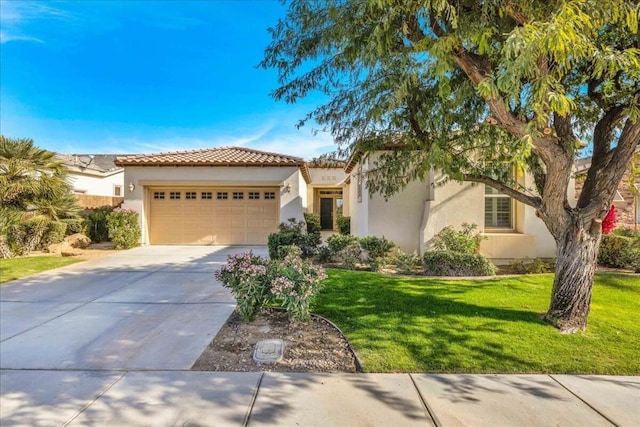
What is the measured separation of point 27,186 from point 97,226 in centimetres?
349

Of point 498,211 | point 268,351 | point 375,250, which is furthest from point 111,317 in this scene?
point 498,211

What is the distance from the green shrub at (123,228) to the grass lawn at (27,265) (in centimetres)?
229

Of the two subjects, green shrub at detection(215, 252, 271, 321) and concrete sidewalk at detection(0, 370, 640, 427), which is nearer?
concrete sidewalk at detection(0, 370, 640, 427)

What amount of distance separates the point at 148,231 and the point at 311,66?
1258 cm

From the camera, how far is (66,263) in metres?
10.4

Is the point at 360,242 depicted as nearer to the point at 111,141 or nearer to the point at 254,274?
the point at 254,274

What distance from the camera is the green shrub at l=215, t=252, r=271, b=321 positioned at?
16.7ft

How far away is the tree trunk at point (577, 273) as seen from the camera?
4.87 m

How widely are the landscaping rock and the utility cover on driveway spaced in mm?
12806

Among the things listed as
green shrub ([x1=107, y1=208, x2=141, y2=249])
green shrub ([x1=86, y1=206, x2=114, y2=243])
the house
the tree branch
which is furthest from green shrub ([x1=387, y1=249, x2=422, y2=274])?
green shrub ([x1=86, y1=206, x2=114, y2=243])

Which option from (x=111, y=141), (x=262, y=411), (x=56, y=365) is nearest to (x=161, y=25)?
(x=56, y=365)

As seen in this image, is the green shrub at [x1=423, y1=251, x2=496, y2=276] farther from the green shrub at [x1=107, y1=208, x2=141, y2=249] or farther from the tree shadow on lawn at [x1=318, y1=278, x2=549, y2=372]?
the green shrub at [x1=107, y1=208, x2=141, y2=249]

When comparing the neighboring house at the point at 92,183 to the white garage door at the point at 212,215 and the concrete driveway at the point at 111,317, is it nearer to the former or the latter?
the white garage door at the point at 212,215

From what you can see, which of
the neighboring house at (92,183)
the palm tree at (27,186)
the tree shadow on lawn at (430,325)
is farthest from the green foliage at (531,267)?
the neighboring house at (92,183)
